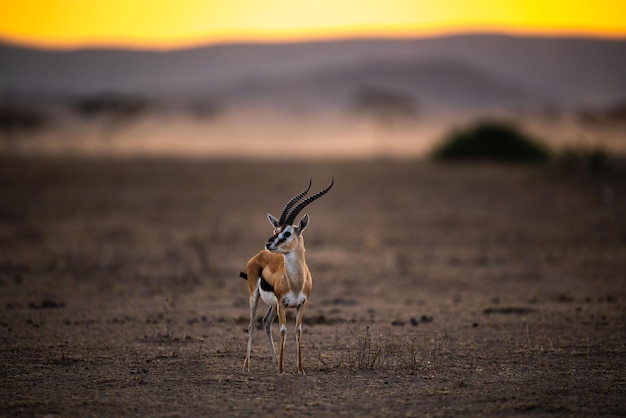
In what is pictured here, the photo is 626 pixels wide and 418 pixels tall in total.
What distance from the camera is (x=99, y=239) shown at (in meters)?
19.1

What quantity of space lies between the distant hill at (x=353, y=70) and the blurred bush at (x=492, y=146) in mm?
92238

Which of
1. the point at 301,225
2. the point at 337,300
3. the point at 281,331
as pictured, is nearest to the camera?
the point at 281,331

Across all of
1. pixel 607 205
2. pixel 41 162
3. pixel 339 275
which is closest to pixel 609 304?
pixel 339 275

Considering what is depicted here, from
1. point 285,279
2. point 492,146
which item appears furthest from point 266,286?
point 492,146

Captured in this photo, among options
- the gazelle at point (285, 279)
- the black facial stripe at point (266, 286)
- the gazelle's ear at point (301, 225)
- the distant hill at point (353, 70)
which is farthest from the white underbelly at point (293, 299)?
the distant hill at point (353, 70)

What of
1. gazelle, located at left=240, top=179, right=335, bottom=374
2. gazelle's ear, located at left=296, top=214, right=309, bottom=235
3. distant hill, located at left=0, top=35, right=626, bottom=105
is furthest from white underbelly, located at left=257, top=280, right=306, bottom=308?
distant hill, located at left=0, top=35, right=626, bottom=105

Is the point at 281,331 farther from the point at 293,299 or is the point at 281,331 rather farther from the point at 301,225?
the point at 301,225

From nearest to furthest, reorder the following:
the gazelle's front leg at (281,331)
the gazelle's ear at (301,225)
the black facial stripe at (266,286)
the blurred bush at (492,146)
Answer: the gazelle's front leg at (281,331)
the black facial stripe at (266,286)
the gazelle's ear at (301,225)
the blurred bush at (492,146)

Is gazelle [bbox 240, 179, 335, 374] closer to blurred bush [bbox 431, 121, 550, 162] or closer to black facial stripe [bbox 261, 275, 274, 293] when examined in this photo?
black facial stripe [bbox 261, 275, 274, 293]

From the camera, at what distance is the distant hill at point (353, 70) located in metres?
145

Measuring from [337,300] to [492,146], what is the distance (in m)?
27.6

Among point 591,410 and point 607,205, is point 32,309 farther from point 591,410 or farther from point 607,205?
point 607,205

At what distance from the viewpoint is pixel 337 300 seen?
12867mm

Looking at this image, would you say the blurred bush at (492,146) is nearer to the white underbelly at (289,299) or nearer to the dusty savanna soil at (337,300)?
the dusty savanna soil at (337,300)
